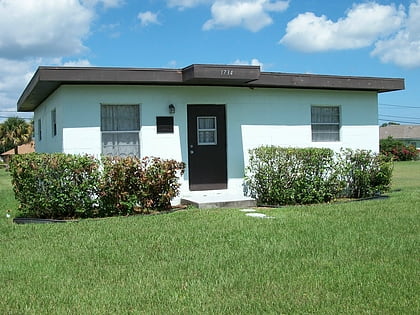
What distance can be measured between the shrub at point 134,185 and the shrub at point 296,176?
2.47 metres

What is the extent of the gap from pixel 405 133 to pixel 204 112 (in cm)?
6007

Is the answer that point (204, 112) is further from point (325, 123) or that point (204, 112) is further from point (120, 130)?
point (325, 123)

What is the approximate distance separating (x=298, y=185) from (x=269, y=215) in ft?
6.91

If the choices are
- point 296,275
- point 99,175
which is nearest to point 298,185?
point 99,175

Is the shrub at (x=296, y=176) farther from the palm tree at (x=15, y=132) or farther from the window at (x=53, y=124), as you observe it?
the palm tree at (x=15, y=132)

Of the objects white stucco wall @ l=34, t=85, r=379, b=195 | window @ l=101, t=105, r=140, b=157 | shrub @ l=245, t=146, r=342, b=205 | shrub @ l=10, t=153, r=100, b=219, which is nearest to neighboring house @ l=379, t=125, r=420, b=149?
white stucco wall @ l=34, t=85, r=379, b=195

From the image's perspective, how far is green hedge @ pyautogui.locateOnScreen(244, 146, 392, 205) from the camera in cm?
1146

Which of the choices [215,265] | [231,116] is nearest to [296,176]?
[231,116]

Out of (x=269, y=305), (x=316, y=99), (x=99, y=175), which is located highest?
(x=316, y=99)

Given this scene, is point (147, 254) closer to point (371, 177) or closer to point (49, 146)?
point (371, 177)

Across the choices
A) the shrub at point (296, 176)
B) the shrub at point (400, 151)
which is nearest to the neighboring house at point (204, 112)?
the shrub at point (296, 176)

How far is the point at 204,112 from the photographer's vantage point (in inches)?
488

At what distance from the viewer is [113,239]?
7.45 meters

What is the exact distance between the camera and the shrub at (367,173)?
40.7ft
